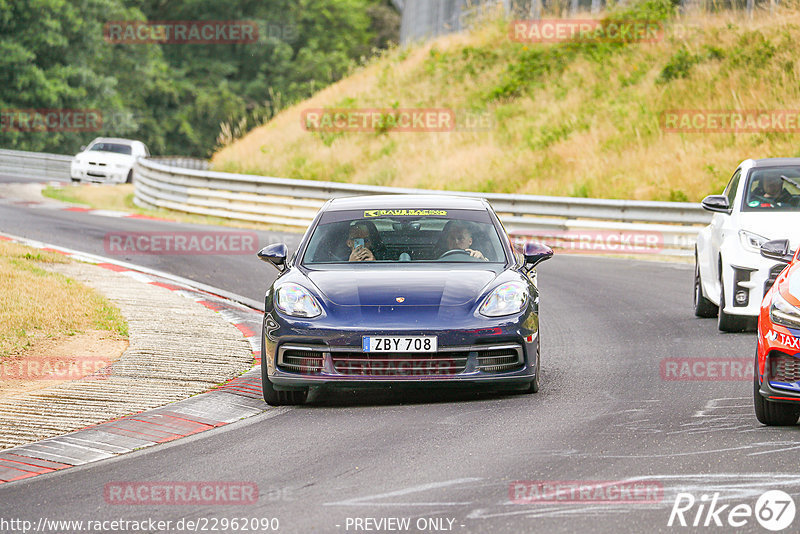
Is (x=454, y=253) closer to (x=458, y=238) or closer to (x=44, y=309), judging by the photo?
(x=458, y=238)

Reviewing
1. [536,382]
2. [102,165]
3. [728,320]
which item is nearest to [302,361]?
[536,382]

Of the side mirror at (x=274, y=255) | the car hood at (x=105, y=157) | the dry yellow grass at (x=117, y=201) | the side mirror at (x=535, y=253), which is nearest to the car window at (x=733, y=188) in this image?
the side mirror at (x=535, y=253)

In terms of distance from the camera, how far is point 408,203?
408 inches

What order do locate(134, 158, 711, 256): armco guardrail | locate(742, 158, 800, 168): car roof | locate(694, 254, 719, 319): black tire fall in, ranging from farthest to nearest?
locate(134, 158, 711, 256): armco guardrail < locate(694, 254, 719, 319): black tire < locate(742, 158, 800, 168): car roof

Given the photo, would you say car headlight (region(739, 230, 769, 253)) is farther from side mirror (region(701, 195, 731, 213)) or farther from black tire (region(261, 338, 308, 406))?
black tire (region(261, 338, 308, 406))

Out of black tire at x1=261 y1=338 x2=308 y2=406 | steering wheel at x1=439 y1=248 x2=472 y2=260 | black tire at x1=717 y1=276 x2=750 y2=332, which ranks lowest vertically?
black tire at x1=261 y1=338 x2=308 y2=406

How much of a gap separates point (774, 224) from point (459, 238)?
3520 mm

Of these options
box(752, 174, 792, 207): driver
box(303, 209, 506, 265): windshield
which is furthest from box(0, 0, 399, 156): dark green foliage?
box(303, 209, 506, 265): windshield

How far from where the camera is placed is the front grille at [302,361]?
28.7ft

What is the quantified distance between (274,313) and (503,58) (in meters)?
27.8

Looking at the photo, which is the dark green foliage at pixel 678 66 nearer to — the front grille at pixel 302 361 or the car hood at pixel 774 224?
the car hood at pixel 774 224

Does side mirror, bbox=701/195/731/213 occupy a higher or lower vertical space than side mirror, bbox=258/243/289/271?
higher

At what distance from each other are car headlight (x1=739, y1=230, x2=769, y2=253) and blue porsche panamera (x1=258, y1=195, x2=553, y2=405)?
281 centimetres

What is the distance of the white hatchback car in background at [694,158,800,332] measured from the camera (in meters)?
11.5
